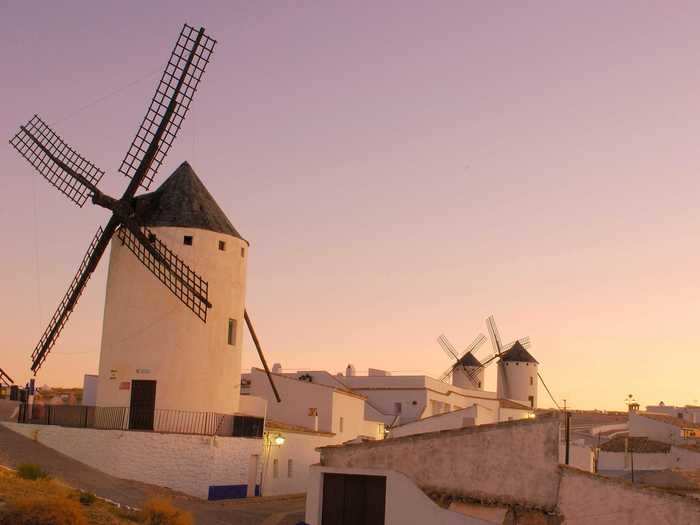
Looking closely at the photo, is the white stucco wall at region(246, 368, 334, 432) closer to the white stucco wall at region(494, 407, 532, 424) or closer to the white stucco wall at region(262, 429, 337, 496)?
the white stucco wall at region(262, 429, 337, 496)

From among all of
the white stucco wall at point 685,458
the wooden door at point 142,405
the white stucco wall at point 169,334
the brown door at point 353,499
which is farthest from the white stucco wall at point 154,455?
the white stucco wall at point 685,458

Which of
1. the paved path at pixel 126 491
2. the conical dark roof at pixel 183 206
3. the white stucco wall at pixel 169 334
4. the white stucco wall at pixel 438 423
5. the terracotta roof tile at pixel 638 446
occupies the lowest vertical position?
the paved path at pixel 126 491

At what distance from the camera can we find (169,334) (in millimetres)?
31703

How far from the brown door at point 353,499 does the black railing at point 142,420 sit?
6.90 meters

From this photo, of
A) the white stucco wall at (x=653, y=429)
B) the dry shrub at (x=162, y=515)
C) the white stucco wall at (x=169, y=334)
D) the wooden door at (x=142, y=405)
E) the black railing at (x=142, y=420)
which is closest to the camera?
the dry shrub at (x=162, y=515)

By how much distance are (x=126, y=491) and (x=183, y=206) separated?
11.1 meters

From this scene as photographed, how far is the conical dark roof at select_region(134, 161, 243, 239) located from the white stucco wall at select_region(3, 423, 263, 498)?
7810mm

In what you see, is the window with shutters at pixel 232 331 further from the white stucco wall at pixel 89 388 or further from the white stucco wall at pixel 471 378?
the white stucco wall at pixel 471 378

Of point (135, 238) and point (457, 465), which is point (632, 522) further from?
point (135, 238)

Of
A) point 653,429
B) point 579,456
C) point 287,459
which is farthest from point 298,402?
point 653,429

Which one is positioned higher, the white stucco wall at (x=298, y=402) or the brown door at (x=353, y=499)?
the white stucco wall at (x=298, y=402)

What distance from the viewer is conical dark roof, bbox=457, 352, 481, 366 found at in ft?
240

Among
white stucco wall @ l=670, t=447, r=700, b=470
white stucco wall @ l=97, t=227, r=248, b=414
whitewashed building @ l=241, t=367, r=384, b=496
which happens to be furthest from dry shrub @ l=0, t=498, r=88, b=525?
white stucco wall @ l=670, t=447, r=700, b=470

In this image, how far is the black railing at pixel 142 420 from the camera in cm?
3103
